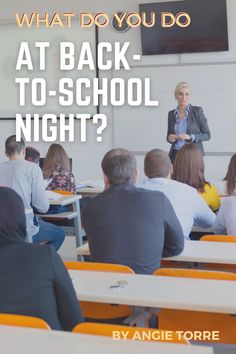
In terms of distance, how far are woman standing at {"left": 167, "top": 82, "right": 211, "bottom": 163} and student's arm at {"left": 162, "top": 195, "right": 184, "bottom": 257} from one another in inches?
149

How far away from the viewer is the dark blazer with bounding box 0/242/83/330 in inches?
88.5

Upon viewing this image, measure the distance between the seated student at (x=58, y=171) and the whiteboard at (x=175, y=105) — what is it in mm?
2420

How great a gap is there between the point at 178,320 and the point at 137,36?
20.9 feet

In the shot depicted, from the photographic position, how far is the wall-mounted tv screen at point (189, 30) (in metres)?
7.98

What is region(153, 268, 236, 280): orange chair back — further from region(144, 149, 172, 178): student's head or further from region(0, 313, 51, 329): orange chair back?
region(144, 149, 172, 178): student's head

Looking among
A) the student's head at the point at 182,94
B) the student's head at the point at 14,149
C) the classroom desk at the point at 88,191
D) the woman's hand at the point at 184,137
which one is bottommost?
the classroom desk at the point at 88,191

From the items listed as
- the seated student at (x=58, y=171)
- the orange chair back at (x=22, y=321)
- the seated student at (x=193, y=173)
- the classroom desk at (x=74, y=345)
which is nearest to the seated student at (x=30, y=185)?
the seated student at (x=58, y=171)

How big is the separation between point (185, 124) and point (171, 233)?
4049mm

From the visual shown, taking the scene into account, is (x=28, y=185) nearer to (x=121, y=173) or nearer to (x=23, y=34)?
(x=121, y=173)

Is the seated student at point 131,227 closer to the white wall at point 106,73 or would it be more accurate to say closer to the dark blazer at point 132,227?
the dark blazer at point 132,227

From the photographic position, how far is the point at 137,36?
857 cm

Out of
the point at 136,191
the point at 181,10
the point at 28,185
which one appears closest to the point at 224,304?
the point at 136,191

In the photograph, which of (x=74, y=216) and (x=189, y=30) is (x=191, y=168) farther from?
(x=189, y=30)

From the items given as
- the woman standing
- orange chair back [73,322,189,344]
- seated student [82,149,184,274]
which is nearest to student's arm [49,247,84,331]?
orange chair back [73,322,189,344]
